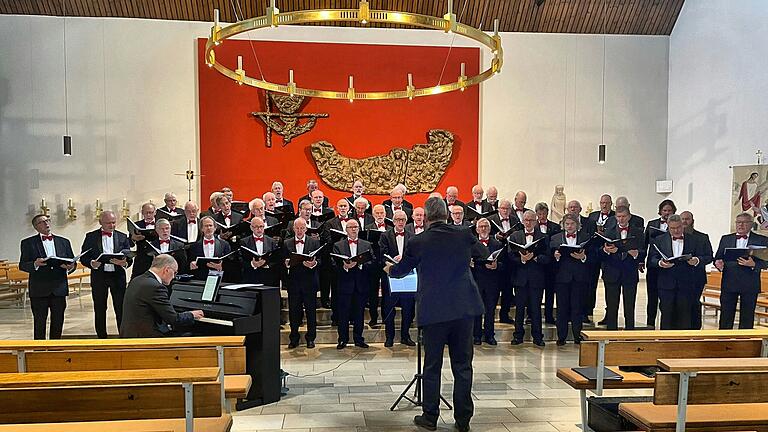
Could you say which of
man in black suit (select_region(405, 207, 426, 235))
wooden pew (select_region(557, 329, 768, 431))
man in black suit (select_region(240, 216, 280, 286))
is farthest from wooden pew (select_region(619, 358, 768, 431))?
man in black suit (select_region(240, 216, 280, 286))

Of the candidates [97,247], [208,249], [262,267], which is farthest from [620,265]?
[97,247]

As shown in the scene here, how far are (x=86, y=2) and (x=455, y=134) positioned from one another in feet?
21.2

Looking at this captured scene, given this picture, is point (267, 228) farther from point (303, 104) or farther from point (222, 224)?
point (303, 104)

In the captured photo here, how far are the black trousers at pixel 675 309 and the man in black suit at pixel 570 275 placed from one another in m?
0.80

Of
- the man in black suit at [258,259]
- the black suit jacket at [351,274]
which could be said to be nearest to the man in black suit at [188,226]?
the man in black suit at [258,259]

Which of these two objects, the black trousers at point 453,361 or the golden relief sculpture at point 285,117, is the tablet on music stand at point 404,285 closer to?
the black trousers at point 453,361

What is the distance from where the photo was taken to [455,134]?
10352 millimetres

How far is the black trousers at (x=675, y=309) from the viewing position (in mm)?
5926

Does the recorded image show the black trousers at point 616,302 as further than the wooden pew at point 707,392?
Yes

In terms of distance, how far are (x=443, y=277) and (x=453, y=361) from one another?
0.57m

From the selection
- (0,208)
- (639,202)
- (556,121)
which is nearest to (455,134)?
(556,121)

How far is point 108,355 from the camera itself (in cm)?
319

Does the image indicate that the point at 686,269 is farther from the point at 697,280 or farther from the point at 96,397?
the point at 96,397

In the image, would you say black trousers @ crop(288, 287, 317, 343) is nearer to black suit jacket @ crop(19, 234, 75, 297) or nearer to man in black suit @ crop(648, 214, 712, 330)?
black suit jacket @ crop(19, 234, 75, 297)
